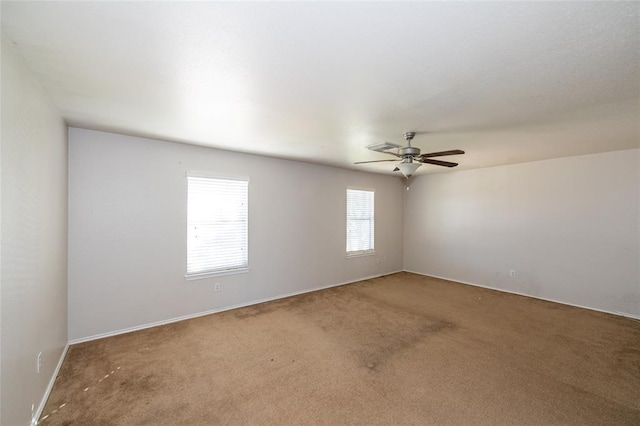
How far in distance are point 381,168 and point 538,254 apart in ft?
10.6

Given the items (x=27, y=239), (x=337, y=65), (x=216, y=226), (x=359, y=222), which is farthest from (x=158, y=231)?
(x=359, y=222)

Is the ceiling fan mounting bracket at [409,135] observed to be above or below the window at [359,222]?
above

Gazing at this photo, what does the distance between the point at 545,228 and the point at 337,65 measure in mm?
5079

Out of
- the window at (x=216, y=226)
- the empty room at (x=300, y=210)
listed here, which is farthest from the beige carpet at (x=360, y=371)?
the window at (x=216, y=226)

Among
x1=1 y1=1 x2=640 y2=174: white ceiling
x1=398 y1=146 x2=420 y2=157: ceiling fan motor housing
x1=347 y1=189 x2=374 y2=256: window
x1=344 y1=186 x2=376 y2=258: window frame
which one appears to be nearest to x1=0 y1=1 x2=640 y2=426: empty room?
x1=1 y1=1 x2=640 y2=174: white ceiling

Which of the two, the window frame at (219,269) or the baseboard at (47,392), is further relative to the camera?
the window frame at (219,269)

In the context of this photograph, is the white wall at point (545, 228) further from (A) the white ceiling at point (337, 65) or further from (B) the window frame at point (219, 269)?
(B) the window frame at point (219, 269)

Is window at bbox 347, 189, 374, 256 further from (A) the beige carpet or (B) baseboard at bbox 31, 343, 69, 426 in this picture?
(B) baseboard at bbox 31, 343, 69, 426

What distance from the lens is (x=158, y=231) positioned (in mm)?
3693

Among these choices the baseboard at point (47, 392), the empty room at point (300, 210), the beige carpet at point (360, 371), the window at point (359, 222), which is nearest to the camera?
the empty room at point (300, 210)

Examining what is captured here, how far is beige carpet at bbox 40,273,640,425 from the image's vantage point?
2.09 m

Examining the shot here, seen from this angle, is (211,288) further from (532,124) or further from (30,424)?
(532,124)

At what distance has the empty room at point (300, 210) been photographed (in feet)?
5.13

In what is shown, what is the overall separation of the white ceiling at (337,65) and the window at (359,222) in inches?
112
